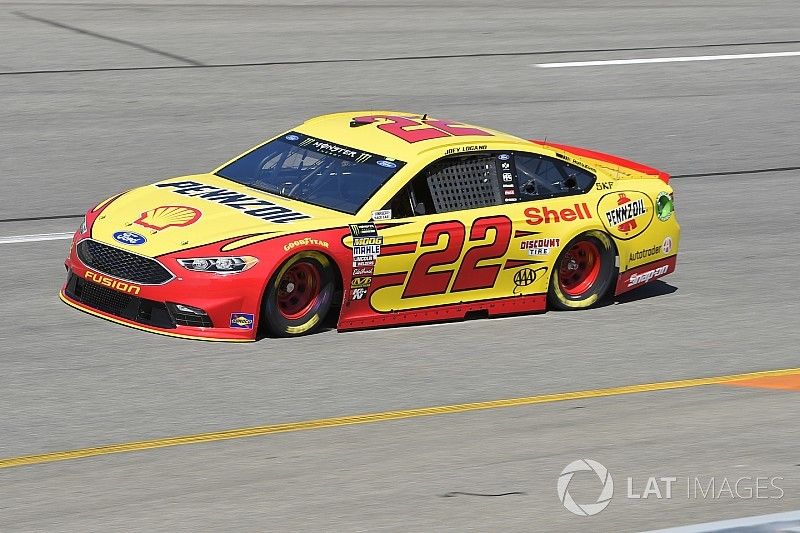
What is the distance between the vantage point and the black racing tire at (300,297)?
31.8ft

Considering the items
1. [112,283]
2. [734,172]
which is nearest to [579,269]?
[112,283]

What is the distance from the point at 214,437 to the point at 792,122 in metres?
12.3

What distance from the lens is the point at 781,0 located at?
27812 millimetres

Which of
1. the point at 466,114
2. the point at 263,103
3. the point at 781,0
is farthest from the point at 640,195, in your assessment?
the point at 781,0

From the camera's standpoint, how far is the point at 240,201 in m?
10.3

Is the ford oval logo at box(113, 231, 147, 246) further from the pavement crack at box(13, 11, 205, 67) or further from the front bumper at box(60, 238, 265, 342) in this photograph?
A: the pavement crack at box(13, 11, 205, 67)

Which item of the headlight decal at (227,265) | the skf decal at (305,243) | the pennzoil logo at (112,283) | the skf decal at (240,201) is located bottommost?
the pennzoil logo at (112,283)

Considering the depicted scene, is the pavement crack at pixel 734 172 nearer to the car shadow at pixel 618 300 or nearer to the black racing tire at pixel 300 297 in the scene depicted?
the car shadow at pixel 618 300

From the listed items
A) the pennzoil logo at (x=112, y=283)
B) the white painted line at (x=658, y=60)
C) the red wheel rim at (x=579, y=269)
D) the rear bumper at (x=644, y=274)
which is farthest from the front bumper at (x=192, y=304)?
the white painted line at (x=658, y=60)

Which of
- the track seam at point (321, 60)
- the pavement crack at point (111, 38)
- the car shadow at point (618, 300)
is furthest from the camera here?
the pavement crack at point (111, 38)

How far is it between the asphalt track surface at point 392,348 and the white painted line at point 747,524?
418 mm

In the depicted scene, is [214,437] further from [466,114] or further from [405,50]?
[405,50]

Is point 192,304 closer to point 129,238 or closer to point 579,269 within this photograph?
point 129,238

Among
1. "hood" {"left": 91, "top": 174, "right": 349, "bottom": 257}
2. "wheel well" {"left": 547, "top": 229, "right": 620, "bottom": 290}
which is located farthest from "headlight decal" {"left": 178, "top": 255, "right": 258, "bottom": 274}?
"wheel well" {"left": 547, "top": 229, "right": 620, "bottom": 290}
